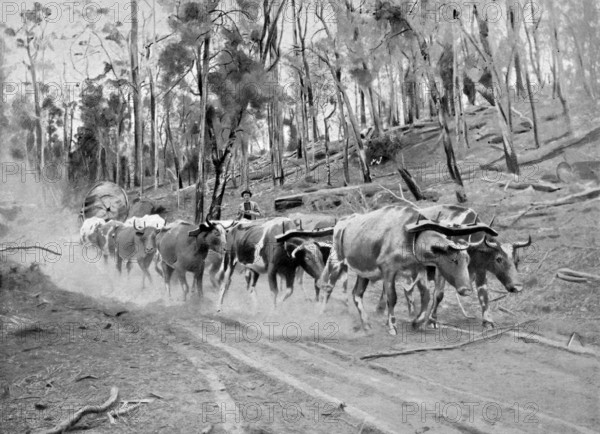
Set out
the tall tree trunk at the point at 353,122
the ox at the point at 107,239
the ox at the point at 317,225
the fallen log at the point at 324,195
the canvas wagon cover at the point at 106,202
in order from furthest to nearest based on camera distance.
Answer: the tall tree trunk at the point at 353,122 → the ox at the point at 107,239 → the canvas wagon cover at the point at 106,202 → the fallen log at the point at 324,195 → the ox at the point at 317,225

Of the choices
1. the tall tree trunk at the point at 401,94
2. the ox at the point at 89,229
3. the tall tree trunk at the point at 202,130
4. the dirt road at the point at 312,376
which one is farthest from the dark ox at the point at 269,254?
the tall tree trunk at the point at 401,94

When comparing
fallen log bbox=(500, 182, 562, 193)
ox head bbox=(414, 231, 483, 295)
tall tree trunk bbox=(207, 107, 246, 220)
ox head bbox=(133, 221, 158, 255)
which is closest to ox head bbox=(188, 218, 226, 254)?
tall tree trunk bbox=(207, 107, 246, 220)

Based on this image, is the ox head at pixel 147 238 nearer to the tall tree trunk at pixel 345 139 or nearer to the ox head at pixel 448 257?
the tall tree trunk at pixel 345 139

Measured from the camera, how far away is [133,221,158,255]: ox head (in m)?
6.71

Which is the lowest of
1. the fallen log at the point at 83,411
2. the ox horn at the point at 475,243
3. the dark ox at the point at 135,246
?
the fallen log at the point at 83,411

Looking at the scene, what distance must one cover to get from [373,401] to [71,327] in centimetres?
278

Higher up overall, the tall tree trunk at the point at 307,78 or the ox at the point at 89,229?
the tall tree trunk at the point at 307,78

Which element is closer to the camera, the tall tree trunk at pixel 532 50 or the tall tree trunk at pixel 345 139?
the tall tree trunk at pixel 532 50

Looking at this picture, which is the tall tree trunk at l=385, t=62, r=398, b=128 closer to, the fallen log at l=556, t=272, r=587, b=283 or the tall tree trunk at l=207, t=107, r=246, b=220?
the tall tree trunk at l=207, t=107, r=246, b=220

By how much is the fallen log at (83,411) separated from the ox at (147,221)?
3.89m

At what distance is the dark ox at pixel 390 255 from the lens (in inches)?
161

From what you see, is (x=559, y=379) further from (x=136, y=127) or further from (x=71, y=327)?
(x=136, y=127)

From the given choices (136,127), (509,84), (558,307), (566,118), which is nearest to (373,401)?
(558,307)

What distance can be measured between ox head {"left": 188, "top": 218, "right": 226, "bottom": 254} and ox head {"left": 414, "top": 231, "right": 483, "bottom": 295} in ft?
8.50
